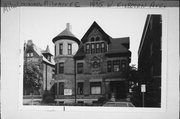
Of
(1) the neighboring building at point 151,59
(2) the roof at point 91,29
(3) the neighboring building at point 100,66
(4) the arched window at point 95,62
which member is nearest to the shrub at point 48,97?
(3) the neighboring building at point 100,66

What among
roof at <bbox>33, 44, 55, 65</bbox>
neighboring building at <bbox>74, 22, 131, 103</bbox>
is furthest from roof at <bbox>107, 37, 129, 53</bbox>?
roof at <bbox>33, 44, 55, 65</bbox>

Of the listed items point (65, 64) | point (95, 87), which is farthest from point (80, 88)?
point (65, 64)

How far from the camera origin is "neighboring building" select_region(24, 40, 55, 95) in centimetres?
205

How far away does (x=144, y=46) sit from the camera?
1.95m

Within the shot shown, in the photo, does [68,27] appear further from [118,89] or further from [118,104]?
[118,104]

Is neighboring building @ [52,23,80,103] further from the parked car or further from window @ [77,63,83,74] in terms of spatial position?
the parked car

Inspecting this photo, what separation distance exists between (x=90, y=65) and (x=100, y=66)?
0.31ft

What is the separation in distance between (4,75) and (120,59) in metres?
1.12

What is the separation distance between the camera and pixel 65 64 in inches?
80.2

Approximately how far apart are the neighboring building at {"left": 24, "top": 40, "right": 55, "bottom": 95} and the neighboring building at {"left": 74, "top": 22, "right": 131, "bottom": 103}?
0.82ft

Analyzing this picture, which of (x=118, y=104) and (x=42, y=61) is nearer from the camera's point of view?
(x=118, y=104)

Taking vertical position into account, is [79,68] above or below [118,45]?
below

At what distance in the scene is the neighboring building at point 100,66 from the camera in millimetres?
1987

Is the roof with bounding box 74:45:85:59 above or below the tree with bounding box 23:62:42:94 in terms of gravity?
above
